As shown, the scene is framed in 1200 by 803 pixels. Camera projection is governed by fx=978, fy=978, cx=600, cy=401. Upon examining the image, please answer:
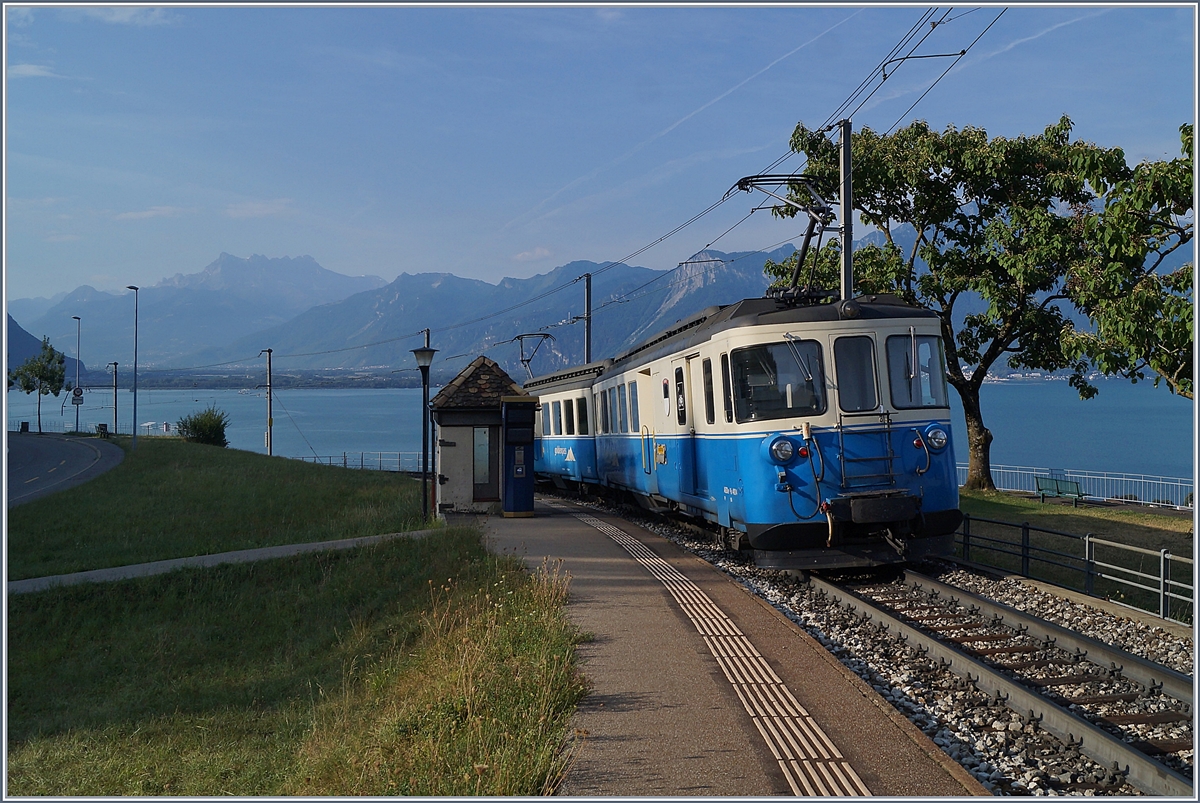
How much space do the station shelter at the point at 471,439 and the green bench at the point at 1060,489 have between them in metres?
15.0

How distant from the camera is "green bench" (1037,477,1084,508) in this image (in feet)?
84.9

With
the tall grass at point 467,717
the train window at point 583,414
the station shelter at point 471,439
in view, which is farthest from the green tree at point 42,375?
the tall grass at point 467,717

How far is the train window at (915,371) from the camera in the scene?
39.0ft

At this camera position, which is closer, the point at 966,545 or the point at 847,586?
the point at 847,586

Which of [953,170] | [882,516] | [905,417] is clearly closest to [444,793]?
[882,516]

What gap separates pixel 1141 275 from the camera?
49.2 ft

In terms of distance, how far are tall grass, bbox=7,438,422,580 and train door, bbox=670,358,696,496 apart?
802 cm

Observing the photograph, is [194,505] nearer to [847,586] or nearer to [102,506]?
[102,506]

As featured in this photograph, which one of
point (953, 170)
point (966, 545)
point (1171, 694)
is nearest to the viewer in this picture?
point (1171, 694)

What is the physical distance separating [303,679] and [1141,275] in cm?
1362

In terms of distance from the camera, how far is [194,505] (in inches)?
1304

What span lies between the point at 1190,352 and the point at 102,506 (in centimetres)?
3188

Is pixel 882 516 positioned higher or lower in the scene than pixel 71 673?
higher

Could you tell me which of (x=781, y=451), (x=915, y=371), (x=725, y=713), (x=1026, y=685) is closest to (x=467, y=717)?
(x=725, y=713)
